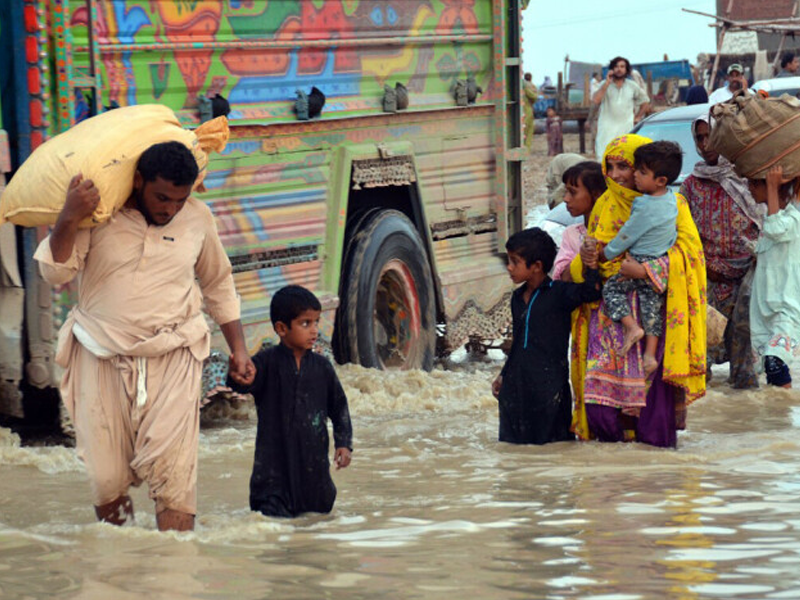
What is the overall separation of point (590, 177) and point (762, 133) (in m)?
1.63

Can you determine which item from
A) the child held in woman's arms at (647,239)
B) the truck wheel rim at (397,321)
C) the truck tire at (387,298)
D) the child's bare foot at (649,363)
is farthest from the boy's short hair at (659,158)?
the truck wheel rim at (397,321)

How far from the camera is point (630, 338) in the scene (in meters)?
6.90

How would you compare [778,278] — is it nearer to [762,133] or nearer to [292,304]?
[762,133]

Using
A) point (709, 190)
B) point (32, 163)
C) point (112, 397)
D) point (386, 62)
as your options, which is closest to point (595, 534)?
point (112, 397)

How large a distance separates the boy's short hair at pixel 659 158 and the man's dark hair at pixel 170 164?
7.88 ft

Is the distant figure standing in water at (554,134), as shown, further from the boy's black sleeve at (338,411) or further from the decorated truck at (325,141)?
the boy's black sleeve at (338,411)

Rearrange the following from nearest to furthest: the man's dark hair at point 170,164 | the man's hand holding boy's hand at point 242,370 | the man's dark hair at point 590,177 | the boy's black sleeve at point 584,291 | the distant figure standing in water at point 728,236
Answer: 1. the man's dark hair at point 170,164
2. the man's hand holding boy's hand at point 242,370
3. the boy's black sleeve at point 584,291
4. the man's dark hair at point 590,177
5. the distant figure standing in water at point 728,236

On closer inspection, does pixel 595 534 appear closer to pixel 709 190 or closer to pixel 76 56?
pixel 76 56

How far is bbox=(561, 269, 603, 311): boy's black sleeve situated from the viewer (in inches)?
271

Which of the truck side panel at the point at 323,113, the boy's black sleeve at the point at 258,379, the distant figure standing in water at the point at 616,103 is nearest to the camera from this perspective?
the boy's black sleeve at the point at 258,379

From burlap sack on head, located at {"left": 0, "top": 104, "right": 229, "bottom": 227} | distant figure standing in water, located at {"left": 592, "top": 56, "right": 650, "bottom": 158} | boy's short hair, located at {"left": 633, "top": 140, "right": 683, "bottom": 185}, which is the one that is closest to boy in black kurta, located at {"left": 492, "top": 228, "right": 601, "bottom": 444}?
boy's short hair, located at {"left": 633, "top": 140, "right": 683, "bottom": 185}

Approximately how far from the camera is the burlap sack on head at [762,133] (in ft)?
27.4

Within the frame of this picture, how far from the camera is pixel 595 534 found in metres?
5.18

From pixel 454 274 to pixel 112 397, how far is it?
5.30 metres
